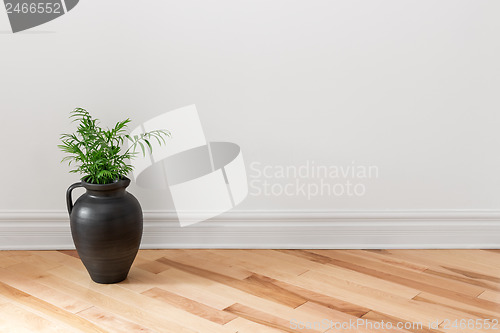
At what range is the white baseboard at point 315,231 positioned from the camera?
2.50 m

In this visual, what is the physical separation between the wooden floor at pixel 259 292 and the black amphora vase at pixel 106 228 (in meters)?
0.08

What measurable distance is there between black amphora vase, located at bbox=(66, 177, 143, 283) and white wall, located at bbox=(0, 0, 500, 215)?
0.41 m

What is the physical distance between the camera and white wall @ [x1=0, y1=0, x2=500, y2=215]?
2352 millimetres

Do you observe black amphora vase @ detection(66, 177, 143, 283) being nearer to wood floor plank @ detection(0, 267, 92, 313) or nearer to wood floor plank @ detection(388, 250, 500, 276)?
wood floor plank @ detection(0, 267, 92, 313)

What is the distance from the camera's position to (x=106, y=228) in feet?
6.61

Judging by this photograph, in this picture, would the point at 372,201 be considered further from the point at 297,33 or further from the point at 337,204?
the point at 297,33

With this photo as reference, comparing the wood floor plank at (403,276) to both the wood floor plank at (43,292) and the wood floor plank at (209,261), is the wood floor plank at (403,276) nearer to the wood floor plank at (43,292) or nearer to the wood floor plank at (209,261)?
the wood floor plank at (209,261)

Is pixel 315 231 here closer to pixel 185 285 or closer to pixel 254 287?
pixel 254 287

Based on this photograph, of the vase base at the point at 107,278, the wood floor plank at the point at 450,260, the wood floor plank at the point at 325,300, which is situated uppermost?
the vase base at the point at 107,278

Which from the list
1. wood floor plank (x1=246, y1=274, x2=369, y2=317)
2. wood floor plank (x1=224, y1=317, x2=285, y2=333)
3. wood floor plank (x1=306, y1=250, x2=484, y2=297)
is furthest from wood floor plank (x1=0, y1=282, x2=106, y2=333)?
wood floor plank (x1=306, y1=250, x2=484, y2=297)

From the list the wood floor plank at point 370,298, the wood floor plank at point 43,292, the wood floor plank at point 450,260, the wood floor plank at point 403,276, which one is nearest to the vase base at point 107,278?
the wood floor plank at point 43,292

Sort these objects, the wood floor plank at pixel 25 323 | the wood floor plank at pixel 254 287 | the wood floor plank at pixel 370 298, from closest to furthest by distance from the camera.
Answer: the wood floor plank at pixel 25 323
the wood floor plank at pixel 370 298
the wood floor plank at pixel 254 287

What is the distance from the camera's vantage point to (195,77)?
2.40m

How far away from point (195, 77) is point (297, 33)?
47 cm
